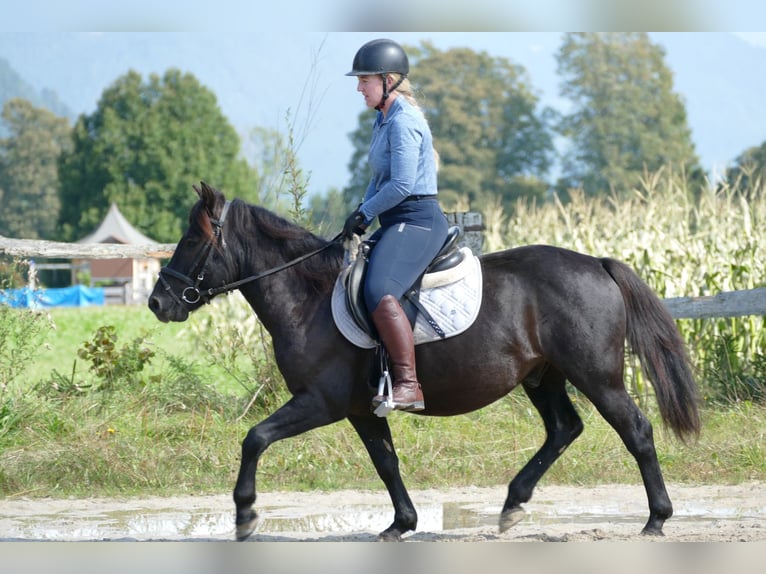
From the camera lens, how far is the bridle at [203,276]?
5.61 m

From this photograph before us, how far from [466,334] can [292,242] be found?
116 cm

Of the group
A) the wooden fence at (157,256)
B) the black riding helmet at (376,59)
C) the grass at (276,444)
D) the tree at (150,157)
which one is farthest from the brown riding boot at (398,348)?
the tree at (150,157)

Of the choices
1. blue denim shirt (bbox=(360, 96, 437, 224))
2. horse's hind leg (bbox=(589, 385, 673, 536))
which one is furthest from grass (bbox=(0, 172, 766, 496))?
blue denim shirt (bbox=(360, 96, 437, 224))

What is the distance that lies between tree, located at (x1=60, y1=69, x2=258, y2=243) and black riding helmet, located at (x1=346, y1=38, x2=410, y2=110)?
5119 centimetres

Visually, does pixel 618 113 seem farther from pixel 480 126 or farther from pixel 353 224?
pixel 353 224

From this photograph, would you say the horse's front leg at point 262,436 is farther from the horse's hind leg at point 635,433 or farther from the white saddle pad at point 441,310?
the horse's hind leg at point 635,433

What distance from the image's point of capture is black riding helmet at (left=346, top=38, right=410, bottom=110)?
5445 millimetres

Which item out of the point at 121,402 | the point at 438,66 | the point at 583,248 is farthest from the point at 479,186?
the point at 121,402

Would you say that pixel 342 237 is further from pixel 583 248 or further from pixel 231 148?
pixel 231 148

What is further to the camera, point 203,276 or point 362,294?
point 203,276

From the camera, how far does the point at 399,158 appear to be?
5.37m

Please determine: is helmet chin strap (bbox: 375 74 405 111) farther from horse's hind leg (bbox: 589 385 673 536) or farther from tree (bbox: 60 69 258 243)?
tree (bbox: 60 69 258 243)

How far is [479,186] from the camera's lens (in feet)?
218

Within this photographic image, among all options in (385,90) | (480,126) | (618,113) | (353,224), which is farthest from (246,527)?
(618,113)
